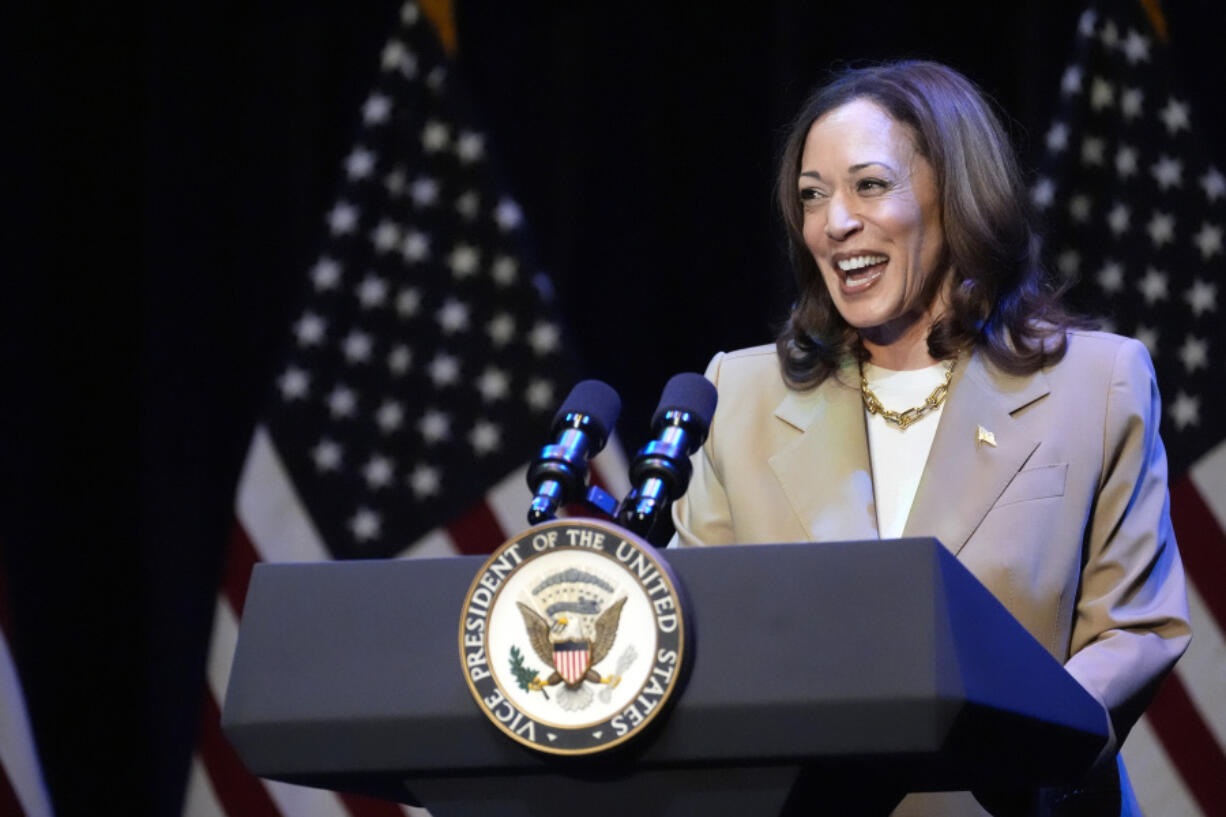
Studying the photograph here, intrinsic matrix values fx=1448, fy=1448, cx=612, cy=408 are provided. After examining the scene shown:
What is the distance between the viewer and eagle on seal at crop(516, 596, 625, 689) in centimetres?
97

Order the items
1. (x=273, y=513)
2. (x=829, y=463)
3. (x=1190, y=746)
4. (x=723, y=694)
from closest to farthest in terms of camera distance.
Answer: (x=723, y=694), (x=829, y=463), (x=1190, y=746), (x=273, y=513)

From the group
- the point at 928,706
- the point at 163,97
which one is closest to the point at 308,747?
the point at 928,706

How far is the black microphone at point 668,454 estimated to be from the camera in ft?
3.61

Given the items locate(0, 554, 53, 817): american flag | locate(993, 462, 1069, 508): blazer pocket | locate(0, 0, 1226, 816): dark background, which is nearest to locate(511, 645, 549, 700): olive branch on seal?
locate(993, 462, 1069, 508): blazer pocket

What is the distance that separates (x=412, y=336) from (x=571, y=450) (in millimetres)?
2225

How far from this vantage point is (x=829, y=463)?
5.62 ft

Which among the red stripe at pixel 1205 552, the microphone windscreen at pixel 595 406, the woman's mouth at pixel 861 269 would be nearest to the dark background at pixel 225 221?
the red stripe at pixel 1205 552

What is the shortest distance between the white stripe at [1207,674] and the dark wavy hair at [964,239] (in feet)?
4.34

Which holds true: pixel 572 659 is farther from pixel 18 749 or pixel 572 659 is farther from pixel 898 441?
pixel 18 749

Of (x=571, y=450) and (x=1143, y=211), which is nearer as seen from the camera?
(x=571, y=450)

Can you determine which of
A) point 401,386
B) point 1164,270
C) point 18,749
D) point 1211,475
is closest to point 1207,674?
point 1211,475

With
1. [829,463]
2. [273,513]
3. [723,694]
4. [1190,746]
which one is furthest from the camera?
[273,513]

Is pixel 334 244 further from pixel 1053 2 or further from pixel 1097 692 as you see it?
pixel 1097 692

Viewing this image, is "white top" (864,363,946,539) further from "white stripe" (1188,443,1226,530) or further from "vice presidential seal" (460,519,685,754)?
"white stripe" (1188,443,1226,530)
